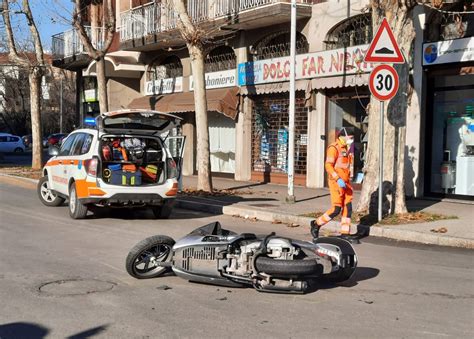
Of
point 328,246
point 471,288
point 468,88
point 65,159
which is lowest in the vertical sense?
point 471,288

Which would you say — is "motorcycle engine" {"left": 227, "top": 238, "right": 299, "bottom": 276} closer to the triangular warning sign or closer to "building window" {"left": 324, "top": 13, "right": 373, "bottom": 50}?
the triangular warning sign

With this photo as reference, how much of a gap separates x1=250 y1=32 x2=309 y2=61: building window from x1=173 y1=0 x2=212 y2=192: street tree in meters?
3.80

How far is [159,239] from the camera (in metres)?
6.46

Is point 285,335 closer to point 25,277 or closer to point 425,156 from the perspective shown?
point 25,277

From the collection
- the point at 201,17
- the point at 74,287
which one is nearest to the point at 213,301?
the point at 74,287

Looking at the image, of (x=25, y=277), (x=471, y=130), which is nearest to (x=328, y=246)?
(x=25, y=277)

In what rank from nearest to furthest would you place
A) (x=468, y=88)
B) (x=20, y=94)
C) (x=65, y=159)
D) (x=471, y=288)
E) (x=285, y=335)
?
(x=285, y=335)
(x=471, y=288)
(x=65, y=159)
(x=468, y=88)
(x=20, y=94)

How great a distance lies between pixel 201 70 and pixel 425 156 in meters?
6.17

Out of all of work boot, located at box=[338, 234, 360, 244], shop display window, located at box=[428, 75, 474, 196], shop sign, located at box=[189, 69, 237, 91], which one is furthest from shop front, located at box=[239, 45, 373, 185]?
work boot, located at box=[338, 234, 360, 244]

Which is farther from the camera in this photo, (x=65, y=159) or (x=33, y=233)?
(x=65, y=159)

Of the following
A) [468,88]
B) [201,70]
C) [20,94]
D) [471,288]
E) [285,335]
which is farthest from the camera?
[20,94]

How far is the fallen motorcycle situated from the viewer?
225 inches

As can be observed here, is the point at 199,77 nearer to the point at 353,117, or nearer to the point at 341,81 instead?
the point at 341,81

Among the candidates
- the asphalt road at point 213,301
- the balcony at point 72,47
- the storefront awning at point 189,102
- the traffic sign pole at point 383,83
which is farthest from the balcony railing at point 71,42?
the asphalt road at point 213,301
